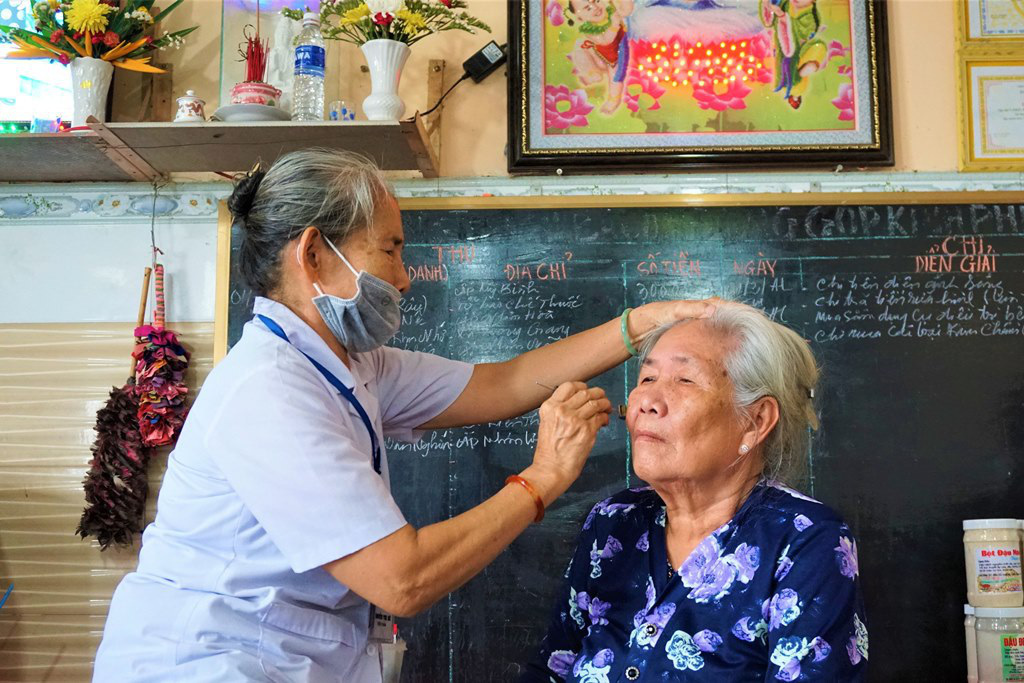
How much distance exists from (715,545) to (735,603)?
121mm

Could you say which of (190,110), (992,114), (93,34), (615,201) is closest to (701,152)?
(615,201)

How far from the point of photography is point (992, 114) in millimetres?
3334

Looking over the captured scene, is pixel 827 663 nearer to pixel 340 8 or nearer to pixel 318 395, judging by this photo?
pixel 318 395

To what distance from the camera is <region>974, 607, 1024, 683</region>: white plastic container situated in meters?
2.73

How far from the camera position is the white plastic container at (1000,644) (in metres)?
2.73

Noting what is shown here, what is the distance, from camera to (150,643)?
1.69m

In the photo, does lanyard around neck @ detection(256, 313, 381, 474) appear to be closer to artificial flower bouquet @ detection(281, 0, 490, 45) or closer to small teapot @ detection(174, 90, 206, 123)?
small teapot @ detection(174, 90, 206, 123)

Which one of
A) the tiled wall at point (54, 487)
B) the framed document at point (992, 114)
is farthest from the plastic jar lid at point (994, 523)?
the tiled wall at point (54, 487)

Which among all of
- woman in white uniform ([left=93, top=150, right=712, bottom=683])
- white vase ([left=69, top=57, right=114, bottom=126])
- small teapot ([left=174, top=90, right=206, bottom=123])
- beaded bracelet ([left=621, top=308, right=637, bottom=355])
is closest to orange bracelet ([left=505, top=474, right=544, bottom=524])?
woman in white uniform ([left=93, top=150, right=712, bottom=683])

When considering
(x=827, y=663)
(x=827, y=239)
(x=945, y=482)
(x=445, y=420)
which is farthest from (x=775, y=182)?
(x=827, y=663)

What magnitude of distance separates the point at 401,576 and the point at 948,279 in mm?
2312

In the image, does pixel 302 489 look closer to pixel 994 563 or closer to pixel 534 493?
pixel 534 493

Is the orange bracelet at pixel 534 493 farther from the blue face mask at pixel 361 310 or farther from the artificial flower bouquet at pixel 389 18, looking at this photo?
the artificial flower bouquet at pixel 389 18

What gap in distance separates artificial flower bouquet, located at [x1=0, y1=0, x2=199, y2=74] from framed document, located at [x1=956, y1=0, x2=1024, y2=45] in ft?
8.75
